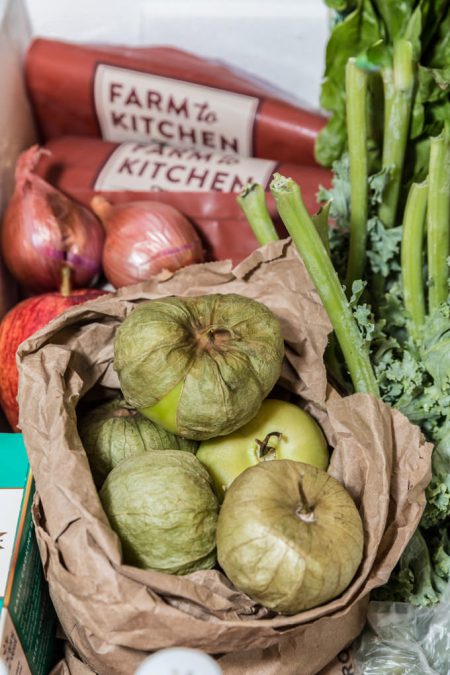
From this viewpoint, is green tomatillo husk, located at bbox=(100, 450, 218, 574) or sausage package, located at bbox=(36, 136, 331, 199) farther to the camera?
sausage package, located at bbox=(36, 136, 331, 199)

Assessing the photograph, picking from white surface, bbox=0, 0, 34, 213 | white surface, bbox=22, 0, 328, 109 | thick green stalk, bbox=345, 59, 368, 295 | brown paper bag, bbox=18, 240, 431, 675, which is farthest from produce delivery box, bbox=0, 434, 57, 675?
white surface, bbox=22, 0, 328, 109

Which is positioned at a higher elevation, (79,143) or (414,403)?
(79,143)

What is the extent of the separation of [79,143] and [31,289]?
33cm

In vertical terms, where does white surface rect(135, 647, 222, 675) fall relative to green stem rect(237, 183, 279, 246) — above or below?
below

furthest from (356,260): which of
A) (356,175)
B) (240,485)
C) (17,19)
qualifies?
(17,19)

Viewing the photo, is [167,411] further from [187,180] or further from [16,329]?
[187,180]

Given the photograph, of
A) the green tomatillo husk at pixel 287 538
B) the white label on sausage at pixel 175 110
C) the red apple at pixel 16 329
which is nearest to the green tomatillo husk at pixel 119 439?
the green tomatillo husk at pixel 287 538

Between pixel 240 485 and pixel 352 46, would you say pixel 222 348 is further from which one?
pixel 352 46

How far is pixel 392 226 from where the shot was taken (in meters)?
1.13

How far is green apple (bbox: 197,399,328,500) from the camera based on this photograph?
0.85m

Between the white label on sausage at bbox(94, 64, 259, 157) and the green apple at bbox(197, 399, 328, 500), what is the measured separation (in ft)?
2.50

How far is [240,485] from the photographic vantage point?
74cm

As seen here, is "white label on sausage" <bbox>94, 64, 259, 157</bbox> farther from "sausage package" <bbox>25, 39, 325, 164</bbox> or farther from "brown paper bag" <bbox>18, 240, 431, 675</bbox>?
"brown paper bag" <bbox>18, 240, 431, 675</bbox>

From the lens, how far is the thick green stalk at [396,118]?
102 centimetres
